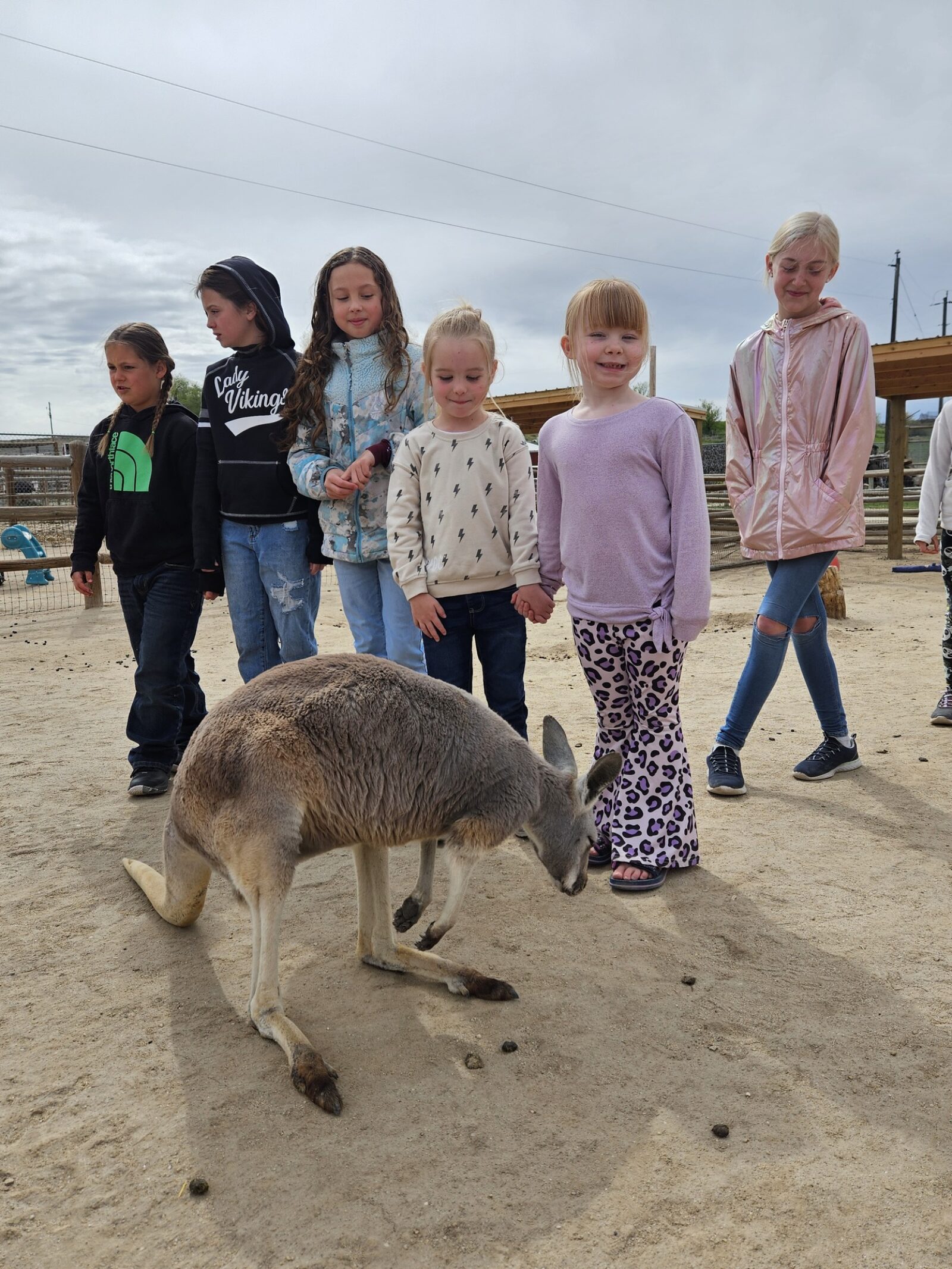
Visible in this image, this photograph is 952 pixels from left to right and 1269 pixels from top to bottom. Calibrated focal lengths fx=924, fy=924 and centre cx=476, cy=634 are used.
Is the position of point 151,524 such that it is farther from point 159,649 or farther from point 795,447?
point 795,447

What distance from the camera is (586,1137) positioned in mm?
1648

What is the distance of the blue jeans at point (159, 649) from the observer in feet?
11.6

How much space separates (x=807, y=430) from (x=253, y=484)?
6.21ft

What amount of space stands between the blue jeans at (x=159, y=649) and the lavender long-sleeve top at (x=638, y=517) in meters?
1.64

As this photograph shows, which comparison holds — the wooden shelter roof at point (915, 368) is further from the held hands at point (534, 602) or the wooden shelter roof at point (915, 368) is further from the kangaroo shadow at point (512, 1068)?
the kangaroo shadow at point (512, 1068)

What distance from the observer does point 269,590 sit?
318 centimetres

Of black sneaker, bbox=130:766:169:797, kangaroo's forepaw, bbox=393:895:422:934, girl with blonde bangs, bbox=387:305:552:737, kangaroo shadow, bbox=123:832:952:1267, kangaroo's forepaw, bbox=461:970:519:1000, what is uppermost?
girl with blonde bangs, bbox=387:305:552:737

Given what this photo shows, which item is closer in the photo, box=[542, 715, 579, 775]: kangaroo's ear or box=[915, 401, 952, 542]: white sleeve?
box=[542, 715, 579, 775]: kangaroo's ear

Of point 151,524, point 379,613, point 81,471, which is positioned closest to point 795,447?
point 379,613

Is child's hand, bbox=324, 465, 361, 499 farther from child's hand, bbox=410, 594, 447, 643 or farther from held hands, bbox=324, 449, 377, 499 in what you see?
child's hand, bbox=410, 594, 447, 643

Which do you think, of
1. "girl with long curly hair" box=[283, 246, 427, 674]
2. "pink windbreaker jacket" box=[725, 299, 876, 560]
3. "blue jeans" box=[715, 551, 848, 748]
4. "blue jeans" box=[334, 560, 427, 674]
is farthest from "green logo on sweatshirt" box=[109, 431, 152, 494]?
"blue jeans" box=[715, 551, 848, 748]

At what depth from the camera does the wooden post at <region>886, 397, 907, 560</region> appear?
10586 mm

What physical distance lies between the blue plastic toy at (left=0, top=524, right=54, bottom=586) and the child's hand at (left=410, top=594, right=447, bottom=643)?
8.29 meters

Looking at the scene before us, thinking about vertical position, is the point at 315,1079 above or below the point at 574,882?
below
